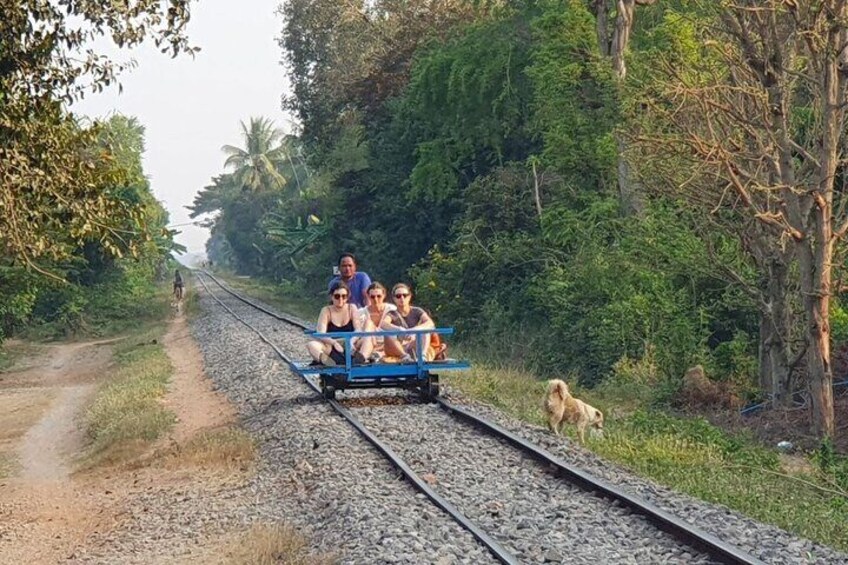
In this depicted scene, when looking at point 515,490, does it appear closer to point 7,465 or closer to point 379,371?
point 379,371

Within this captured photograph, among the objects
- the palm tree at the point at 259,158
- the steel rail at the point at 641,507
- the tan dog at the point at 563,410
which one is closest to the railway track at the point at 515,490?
the steel rail at the point at 641,507

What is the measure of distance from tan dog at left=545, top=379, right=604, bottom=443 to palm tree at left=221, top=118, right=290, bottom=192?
285 feet

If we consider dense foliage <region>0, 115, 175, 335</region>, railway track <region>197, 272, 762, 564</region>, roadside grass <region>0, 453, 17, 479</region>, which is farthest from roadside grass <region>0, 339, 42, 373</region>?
railway track <region>197, 272, 762, 564</region>

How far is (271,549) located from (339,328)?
22.4ft

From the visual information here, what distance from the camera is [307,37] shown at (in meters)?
54.4

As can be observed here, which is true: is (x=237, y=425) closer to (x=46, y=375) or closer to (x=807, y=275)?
(x=807, y=275)

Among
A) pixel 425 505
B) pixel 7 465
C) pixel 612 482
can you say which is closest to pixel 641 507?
pixel 612 482

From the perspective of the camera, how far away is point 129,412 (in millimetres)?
17406

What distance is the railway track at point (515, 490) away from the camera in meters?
7.95

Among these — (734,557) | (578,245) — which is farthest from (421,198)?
(734,557)

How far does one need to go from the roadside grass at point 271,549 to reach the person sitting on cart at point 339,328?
19.3ft

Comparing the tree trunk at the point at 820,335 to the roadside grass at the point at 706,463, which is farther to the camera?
the tree trunk at the point at 820,335

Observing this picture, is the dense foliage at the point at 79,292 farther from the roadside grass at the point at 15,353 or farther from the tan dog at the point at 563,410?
the tan dog at the point at 563,410

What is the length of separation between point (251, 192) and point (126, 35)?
91002mm
